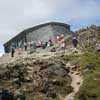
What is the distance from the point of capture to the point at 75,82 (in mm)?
43531

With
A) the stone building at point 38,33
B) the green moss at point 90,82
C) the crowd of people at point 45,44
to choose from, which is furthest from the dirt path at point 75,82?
the stone building at point 38,33

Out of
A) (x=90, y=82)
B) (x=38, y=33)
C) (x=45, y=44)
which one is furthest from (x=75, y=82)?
(x=38, y=33)

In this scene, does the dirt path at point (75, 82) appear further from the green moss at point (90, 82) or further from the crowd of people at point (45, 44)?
the crowd of people at point (45, 44)

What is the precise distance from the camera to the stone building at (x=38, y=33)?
65.9 metres

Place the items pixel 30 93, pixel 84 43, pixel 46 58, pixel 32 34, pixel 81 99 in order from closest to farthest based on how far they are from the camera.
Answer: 1. pixel 81 99
2. pixel 30 93
3. pixel 46 58
4. pixel 84 43
5. pixel 32 34

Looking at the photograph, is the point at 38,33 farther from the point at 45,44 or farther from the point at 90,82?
the point at 90,82

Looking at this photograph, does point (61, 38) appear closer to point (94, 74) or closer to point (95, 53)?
point (95, 53)

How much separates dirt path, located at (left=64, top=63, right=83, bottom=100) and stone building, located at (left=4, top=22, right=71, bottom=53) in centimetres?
1948

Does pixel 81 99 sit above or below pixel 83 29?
below

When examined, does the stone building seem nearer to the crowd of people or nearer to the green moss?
the crowd of people

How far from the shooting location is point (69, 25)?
70.5 metres

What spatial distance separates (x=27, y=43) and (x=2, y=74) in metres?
18.9

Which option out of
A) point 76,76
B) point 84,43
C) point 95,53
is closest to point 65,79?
point 76,76

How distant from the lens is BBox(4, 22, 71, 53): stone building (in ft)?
216
